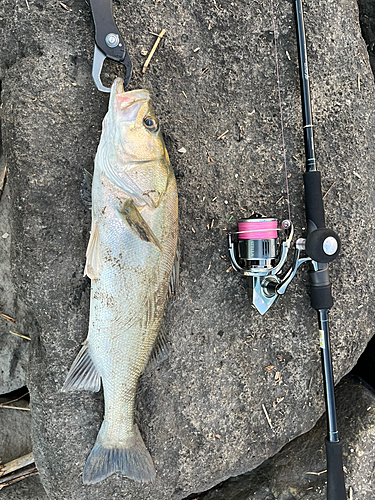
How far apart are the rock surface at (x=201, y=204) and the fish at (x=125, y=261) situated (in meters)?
0.24

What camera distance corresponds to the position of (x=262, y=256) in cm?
221

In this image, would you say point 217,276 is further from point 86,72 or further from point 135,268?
point 86,72

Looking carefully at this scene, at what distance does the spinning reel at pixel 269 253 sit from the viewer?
6.94 ft

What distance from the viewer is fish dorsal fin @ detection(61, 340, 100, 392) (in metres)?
2.08

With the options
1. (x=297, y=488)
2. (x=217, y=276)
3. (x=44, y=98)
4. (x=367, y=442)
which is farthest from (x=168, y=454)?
(x=44, y=98)

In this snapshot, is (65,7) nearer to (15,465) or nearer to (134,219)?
(134,219)

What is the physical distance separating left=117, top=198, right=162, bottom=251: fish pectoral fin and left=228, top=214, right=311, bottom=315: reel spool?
0.63 m

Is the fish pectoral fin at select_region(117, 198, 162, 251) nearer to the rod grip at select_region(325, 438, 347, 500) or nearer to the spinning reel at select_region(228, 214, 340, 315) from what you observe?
the spinning reel at select_region(228, 214, 340, 315)

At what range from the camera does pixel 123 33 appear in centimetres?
A: 225

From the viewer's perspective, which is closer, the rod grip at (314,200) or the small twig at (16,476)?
the rod grip at (314,200)

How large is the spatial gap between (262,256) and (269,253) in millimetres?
45

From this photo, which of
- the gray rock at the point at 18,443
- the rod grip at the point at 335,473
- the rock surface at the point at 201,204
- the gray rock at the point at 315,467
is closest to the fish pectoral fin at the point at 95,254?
the rock surface at the point at 201,204

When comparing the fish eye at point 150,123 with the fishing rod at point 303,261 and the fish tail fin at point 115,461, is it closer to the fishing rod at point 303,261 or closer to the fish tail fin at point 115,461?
the fishing rod at point 303,261

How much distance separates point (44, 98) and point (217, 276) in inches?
55.9
